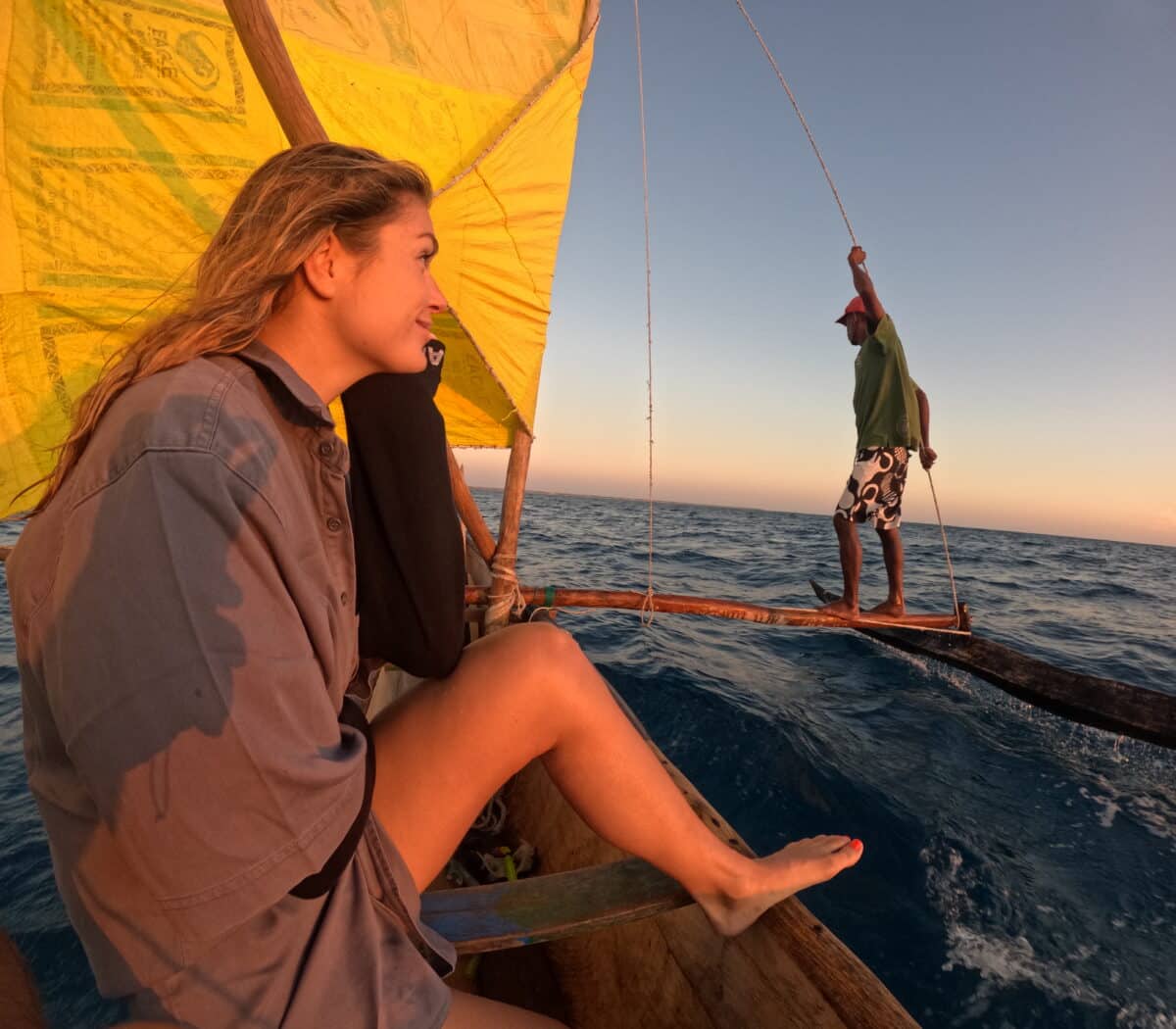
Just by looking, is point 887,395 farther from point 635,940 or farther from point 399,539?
point 399,539

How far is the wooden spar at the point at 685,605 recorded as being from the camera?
163 inches

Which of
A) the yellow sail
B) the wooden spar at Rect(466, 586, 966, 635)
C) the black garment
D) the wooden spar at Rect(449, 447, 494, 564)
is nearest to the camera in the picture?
the black garment

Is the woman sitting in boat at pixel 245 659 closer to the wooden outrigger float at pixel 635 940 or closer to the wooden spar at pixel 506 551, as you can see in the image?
the wooden outrigger float at pixel 635 940

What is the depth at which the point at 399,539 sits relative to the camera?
4.98 feet

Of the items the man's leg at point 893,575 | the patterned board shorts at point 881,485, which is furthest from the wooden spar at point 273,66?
the man's leg at point 893,575

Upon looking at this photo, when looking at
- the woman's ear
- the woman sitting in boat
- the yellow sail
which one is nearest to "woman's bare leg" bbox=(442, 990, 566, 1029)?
the woman sitting in boat

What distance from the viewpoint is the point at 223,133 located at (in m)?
3.49

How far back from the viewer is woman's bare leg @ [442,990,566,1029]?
1.19 meters

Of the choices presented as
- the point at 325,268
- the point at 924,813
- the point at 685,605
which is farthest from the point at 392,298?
the point at 924,813

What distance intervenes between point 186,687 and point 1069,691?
6252mm

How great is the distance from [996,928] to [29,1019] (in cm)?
377

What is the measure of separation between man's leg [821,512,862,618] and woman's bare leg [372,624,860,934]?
159 inches

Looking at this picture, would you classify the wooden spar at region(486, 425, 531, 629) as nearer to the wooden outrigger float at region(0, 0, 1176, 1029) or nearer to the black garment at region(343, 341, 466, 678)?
the wooden outrigger float at region(0, 0, 1176, 1029)

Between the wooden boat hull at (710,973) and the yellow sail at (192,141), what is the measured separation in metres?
3.18
